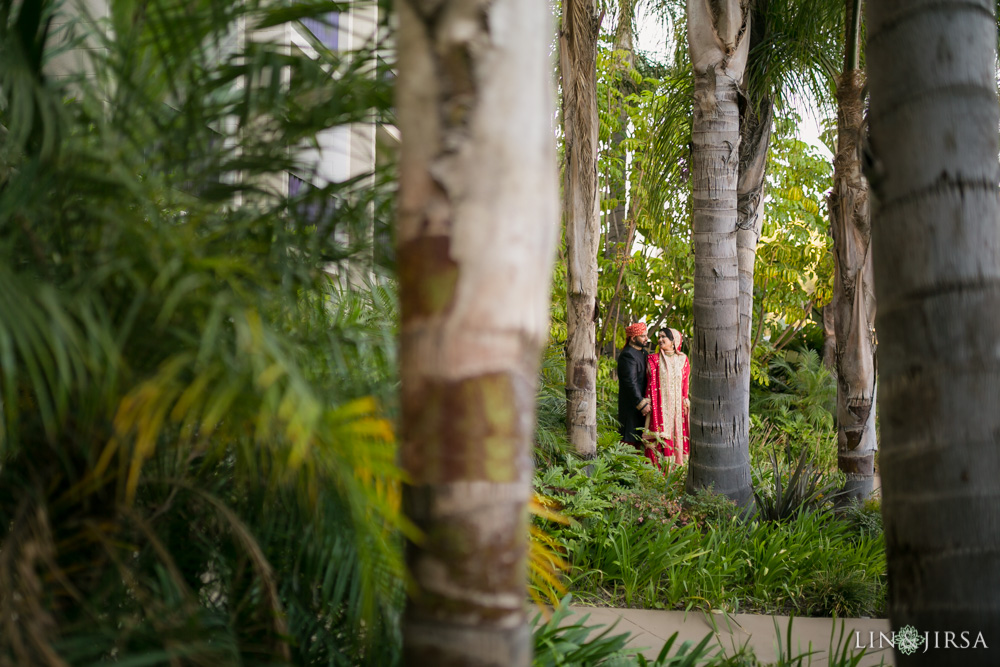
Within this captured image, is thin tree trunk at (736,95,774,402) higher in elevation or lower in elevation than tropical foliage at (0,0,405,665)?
higher

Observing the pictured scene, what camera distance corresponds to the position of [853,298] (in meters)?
5.73

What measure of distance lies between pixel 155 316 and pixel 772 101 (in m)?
5.82

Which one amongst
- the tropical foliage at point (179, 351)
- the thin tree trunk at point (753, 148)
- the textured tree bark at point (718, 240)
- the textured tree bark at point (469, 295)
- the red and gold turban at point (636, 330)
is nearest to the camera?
the textured tree bark at point (469, 295)

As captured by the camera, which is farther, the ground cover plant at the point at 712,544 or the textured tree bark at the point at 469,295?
the ground cover plant at the point at 712,544

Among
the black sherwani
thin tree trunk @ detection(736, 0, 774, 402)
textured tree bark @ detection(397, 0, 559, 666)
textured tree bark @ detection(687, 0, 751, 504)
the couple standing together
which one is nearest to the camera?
textured tree bark @ detection(397, 0, 559, 666)

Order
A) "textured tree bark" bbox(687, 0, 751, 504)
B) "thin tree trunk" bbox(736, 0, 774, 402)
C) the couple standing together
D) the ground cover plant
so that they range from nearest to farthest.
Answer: the ground cover plant → "textured tree bark" bbox(687, 0, 751, 504) → "thin tree trunk" bbox(736, 0, 774, 402) → the couple standing together

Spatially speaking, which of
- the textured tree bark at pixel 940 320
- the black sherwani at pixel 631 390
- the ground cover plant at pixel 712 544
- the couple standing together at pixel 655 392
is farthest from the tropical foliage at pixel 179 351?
the couple standing together at pixel 655 392

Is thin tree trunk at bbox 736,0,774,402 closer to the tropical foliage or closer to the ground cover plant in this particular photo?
the ground cover plant

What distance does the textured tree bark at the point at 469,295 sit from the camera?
3.89ft

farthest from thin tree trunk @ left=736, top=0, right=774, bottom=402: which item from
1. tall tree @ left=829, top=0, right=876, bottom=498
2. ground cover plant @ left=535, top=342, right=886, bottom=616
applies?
ground cover plant @ left=535, top=342, right=886, bottom=616

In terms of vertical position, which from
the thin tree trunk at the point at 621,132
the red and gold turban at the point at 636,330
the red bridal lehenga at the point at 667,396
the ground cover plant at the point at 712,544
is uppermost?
the thin tree trunk at the point at 621,132

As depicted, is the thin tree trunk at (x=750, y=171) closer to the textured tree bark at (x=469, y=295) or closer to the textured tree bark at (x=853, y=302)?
the textured tree bark at (x=853, y=302)

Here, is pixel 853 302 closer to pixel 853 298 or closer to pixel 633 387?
pixel 853 298

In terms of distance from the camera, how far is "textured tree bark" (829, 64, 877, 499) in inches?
222
